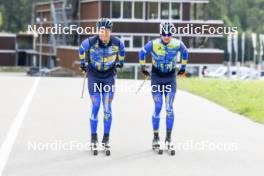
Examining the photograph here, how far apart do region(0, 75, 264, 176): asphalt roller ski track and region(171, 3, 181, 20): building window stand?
52580mm

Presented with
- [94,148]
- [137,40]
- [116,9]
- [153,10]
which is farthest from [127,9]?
[94,148]

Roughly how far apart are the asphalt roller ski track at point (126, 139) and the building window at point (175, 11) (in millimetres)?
52580

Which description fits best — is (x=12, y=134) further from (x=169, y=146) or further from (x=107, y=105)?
(x=169, y=146)

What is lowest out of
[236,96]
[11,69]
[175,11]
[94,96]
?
[11,69]

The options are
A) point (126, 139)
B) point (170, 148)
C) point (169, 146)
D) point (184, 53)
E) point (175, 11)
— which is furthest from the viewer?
point (175, 11)

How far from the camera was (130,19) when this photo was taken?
7425cm

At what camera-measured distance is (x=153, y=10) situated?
2923 inches

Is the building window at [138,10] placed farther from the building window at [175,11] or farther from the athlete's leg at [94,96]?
the athlete's leg at [94,96]

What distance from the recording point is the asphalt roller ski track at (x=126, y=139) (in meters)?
9.44

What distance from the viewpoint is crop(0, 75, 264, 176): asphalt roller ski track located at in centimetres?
944

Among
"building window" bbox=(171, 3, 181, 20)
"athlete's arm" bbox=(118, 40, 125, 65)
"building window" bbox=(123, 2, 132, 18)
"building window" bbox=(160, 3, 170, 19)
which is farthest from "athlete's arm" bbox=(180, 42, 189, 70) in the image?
"building window" bbox=(171, 3, 181, 20)

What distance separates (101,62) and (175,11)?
63.6 meters

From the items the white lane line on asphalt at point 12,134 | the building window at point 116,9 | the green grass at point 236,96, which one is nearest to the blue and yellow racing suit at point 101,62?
the white lane line on asphalt at point 12,134

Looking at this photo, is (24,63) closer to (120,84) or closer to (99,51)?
(120,84)
